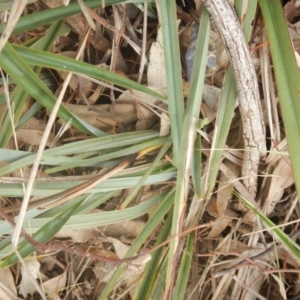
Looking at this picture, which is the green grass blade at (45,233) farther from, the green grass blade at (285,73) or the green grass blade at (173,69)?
the green grass blade at (285,73)

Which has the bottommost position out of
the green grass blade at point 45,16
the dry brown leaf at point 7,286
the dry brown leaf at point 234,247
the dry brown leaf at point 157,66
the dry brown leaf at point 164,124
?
the dry brown leaf at point 234,247

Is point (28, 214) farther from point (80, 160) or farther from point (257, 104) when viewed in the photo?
point (257, 104)

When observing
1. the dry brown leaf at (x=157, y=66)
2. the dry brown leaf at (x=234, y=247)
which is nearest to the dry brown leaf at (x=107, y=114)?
the dry brown leaf at (x=157, y=66)

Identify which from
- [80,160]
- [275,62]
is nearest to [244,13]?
[275,62]

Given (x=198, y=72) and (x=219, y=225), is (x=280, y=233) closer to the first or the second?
(x=219, y=225)

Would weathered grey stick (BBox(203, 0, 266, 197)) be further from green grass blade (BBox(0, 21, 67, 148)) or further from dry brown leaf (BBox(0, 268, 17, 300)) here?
dry brown leaf (BBox(0, 268, 17, 300))

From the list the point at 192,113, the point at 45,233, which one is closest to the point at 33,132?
the point at 45,233
